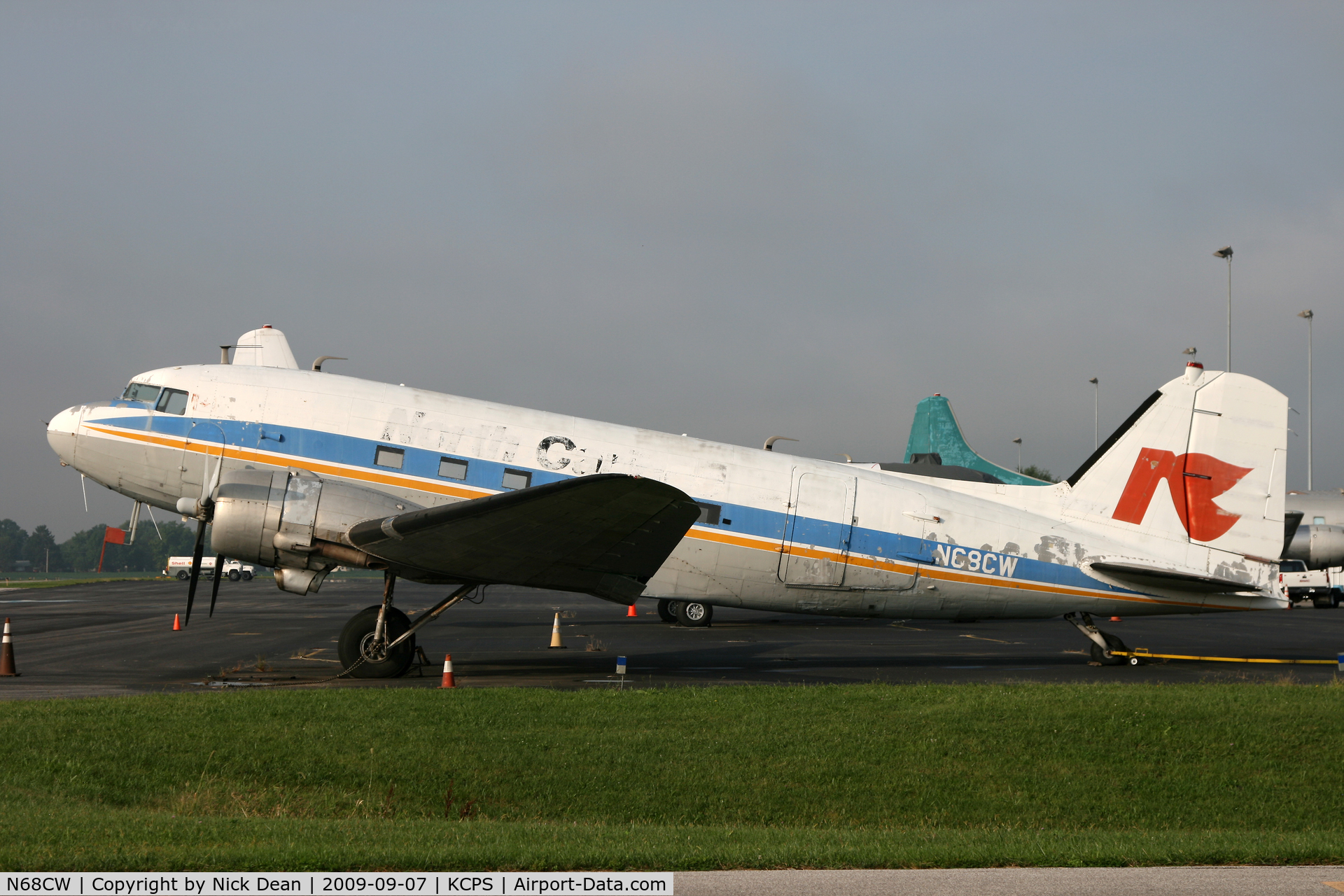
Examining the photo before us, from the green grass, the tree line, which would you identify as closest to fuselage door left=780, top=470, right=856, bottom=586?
the green grass

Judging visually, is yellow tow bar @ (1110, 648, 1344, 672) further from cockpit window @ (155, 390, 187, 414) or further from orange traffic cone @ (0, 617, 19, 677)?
orange traffic cone @ (0, 617, 19, 677)

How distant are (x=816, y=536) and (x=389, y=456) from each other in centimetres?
673

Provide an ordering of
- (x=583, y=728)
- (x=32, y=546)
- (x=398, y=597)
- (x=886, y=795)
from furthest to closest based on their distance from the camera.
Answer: (x=32, y=546) → (x=398, y=597) → (x=583, y=728) → (x=886, y=795)

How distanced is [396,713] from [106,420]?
7564mm

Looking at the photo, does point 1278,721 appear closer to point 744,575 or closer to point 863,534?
point 863,534

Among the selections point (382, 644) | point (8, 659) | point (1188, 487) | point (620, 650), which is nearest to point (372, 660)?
point (382, 644)

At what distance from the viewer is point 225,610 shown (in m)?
33.8

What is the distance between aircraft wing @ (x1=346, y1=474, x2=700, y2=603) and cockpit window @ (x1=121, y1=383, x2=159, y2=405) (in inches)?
166

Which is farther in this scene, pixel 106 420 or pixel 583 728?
pixel 106 420

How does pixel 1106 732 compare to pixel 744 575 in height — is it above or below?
below

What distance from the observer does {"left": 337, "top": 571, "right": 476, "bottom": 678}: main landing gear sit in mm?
14242

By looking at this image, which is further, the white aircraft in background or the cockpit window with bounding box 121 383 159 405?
the cockpit window with bounding box 121 383 159 405

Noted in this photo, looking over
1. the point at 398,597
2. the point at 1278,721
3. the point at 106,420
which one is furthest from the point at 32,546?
the point at 1278,721

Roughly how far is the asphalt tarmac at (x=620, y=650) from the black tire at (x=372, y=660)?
0.30 metres
